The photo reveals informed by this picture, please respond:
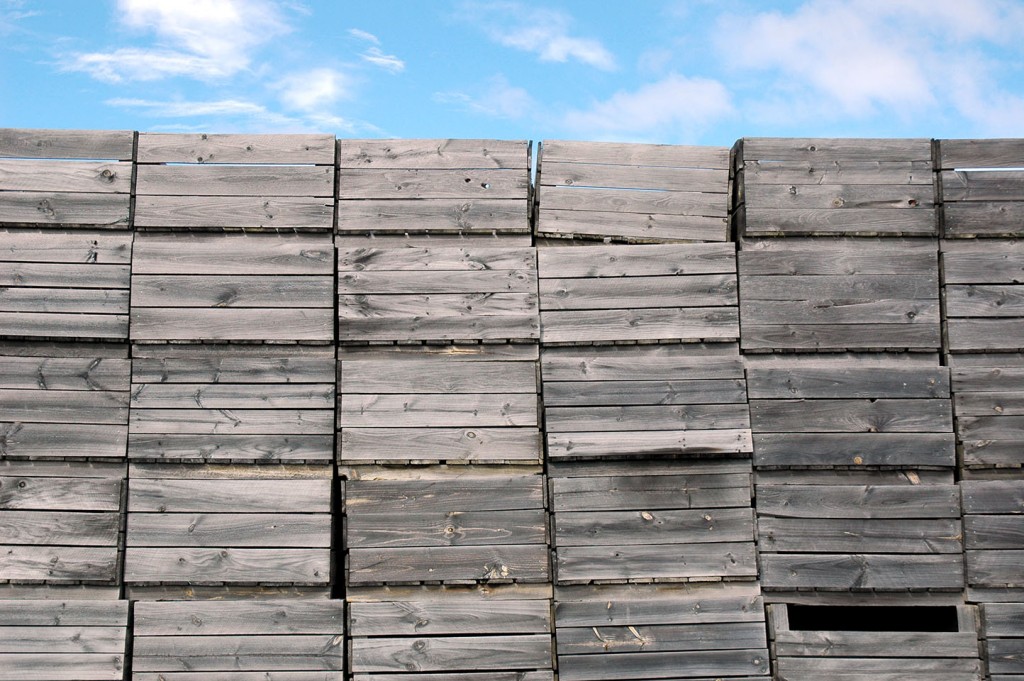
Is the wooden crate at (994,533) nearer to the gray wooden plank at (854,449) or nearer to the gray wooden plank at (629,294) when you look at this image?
the gray wooden plank at (854,449)

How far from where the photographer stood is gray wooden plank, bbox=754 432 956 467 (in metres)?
5.57

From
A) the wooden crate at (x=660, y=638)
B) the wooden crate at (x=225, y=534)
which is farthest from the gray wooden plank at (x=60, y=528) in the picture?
the wooden crate at (x=660, y=638)

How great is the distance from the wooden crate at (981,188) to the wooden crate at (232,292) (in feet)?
13.5

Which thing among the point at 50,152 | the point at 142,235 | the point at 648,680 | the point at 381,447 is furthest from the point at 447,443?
the point at 50,152

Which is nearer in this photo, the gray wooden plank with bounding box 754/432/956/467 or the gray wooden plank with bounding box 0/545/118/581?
the gray wooden plank with bounding box 0/545/118/581

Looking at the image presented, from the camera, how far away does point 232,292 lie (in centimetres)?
561

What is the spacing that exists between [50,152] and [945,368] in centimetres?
600

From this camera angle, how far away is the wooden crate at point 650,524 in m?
5.47

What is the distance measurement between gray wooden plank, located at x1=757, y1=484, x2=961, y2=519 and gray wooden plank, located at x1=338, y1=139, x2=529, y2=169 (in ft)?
8.85

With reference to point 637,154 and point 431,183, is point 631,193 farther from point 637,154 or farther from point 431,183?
point 431,183

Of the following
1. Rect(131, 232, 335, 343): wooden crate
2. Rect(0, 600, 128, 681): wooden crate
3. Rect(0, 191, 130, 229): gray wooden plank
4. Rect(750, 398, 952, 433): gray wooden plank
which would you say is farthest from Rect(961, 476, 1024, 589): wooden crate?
Rect(0, 191, 130, 229): gray wooden plank

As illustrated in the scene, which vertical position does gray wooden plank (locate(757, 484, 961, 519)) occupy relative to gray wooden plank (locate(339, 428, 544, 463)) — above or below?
below

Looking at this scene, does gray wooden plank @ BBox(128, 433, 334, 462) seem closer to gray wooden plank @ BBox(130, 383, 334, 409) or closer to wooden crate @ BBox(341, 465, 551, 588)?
gray wooden plank @ BBox(130, 383, 334, 409)

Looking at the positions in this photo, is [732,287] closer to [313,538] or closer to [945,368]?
[945,368]
